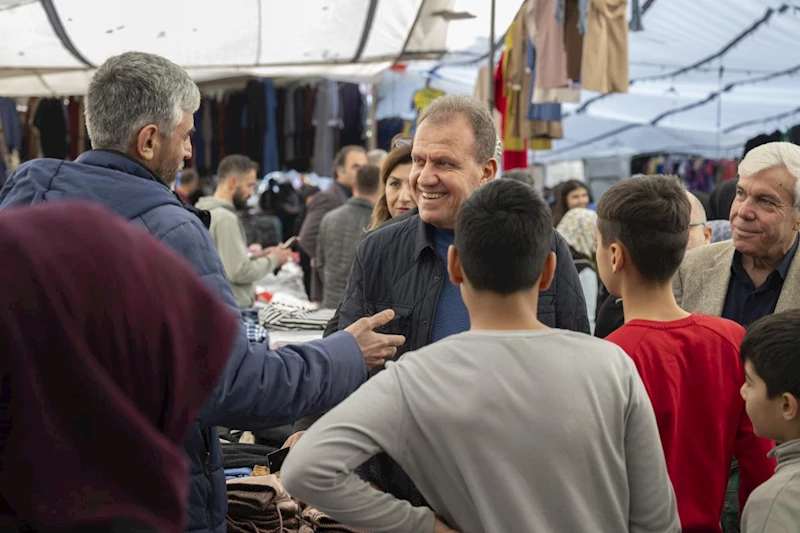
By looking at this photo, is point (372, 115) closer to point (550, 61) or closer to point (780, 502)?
point (550, 61)

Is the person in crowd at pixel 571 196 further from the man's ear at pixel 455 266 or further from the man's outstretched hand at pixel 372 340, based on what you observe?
the man's ear at pixel 455 266

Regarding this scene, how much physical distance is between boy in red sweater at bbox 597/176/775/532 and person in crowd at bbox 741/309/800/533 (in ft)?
0.31

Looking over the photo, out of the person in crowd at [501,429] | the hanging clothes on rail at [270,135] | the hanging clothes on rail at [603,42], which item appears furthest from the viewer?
the hanging clothes on rail at [270,135]

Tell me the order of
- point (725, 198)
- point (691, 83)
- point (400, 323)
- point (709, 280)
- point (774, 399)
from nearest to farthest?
point (774, 399) < point (400, 323) < point (709, 280) < point (725, 198) < point (691, 83)

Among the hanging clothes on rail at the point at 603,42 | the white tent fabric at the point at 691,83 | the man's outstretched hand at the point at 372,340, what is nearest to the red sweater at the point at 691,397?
the man's outstretched hand at the point at 372,340

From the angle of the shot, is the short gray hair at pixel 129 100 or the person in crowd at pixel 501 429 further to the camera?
the short gray hair at pixel 129 100

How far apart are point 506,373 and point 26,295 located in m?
0.91

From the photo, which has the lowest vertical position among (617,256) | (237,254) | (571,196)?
(237,254)

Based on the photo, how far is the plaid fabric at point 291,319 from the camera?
4.91m

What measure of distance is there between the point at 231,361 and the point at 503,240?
0.64 m

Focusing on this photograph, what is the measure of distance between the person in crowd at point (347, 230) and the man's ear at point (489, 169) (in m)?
4.02

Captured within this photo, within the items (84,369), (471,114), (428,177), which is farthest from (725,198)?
(84,369)

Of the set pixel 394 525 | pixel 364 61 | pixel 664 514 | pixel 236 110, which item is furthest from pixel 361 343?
pixel 236 110

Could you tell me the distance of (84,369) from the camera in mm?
1176
